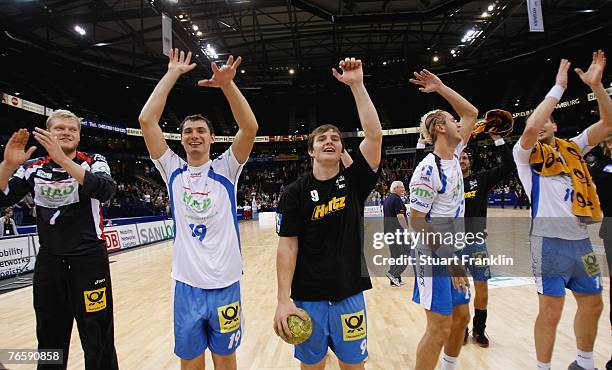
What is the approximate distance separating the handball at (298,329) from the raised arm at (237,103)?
110 centimetres

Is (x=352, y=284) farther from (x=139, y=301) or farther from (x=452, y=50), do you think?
(x=452, y=50)

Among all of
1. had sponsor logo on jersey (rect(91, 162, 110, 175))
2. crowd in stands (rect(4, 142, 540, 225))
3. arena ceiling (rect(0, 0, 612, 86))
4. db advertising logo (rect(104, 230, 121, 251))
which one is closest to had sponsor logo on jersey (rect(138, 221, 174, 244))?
db advertising logo (rect(104, 230, 121, 251))

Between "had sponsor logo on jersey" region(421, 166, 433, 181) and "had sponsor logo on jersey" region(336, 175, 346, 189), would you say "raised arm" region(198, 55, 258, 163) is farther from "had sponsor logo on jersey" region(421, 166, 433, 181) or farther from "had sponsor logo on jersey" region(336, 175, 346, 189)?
"had sponsor logo on jersey" region(421, 166, 433, 181)

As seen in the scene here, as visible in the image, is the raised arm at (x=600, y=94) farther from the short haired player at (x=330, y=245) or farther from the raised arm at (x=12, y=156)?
the raised arm at (x=12, y=156)

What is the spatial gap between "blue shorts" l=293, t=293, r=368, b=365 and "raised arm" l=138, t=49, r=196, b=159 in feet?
4.75

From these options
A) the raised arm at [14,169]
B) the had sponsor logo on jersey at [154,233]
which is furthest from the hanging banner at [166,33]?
the raised arm at [14,169]

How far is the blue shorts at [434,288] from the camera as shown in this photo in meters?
2.62

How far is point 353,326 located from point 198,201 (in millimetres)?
1238

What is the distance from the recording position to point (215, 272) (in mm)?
2256

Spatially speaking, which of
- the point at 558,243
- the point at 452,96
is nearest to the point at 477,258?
the point at 558,243

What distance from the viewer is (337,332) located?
206 cm

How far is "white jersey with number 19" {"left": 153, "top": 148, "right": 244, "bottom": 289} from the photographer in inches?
89.5

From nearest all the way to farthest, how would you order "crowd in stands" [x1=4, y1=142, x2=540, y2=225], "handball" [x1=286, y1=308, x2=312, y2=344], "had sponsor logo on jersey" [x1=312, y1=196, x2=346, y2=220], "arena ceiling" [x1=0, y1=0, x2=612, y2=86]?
"handball" [x1=286, y1=308, x2=312, y2=344] → "had sponsor logo on jersey" [x1=312, y1=196, x2=346, y2=220] → "arena ceiling" [x1=0, y1=0, x2=612, y2=86] → "crowd in stands" [x1=4, y1=142, x2=540, y2=225]

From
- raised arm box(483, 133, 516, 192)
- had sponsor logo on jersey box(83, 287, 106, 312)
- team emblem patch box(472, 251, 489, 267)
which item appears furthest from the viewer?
team emblem patch box(472, 251, 489, 267)
